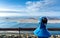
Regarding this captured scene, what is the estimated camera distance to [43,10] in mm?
6613

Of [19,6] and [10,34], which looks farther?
[19,6]

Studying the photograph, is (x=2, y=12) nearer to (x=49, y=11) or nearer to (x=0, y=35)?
(x=49, y=11)

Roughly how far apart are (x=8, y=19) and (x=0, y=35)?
7.45 feet

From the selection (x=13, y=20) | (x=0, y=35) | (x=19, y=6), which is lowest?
(x=0, y=35)

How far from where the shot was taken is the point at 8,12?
20.6ft

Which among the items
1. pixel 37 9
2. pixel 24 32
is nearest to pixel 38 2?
pixel 37 9

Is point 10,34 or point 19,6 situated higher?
point 19,6

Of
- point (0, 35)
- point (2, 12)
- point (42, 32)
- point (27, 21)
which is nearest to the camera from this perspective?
point (42, 32)

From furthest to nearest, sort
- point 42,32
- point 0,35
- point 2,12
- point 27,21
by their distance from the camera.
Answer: point 2,12 → point 27,21 → point 0,35 → point 42,32

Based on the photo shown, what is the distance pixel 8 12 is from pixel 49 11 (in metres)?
1.53

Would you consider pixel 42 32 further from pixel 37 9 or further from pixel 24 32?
pixel 37 9

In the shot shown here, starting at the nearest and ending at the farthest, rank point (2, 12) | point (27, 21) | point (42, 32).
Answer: point (42, 32) → point (27, 21) → point (2, 12)

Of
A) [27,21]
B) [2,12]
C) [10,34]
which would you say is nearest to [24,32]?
[10,34]

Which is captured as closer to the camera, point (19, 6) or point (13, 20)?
point (13, 20)
